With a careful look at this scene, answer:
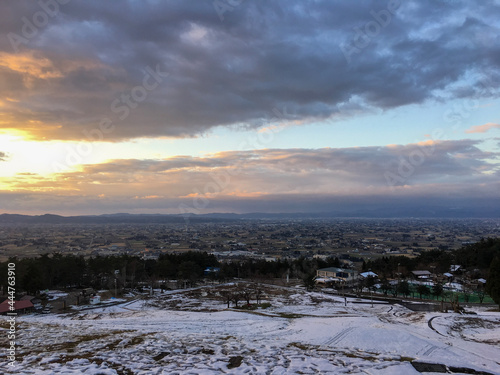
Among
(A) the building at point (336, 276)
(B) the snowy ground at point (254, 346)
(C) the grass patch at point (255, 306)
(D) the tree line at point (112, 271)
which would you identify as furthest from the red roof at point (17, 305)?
(A) the building at point (336, 276)

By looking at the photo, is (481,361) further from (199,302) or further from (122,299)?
(122,299)

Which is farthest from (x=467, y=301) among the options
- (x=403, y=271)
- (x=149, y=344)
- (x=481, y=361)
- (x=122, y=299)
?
(x=122, y=299)

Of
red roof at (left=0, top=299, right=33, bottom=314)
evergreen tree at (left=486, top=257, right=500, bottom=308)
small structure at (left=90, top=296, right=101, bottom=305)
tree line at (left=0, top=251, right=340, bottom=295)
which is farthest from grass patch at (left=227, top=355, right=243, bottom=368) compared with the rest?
tree line at (left=0, top=251, right=340, bottom=295)

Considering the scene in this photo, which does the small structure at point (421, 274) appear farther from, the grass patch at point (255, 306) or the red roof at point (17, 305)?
the red roof at point (17, 305)

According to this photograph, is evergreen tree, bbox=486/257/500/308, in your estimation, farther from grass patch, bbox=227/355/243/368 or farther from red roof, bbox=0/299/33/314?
red roof, bbox=0/299/33/314

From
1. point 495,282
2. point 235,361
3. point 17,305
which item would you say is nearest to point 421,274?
point 495,282

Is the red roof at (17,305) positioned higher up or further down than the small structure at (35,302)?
higher up
